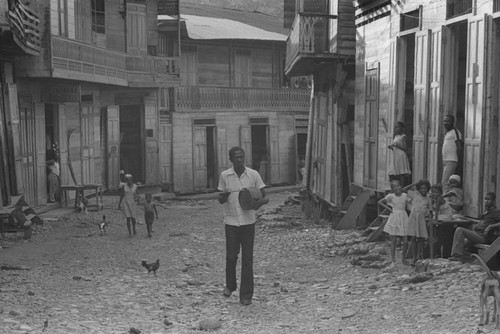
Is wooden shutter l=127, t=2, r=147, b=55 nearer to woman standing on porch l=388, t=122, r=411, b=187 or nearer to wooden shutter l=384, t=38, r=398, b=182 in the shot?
wooden shutter l=384, t=38, r=398, b=182

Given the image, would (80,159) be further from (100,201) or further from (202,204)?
(202,204)

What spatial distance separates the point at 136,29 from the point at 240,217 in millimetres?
18899

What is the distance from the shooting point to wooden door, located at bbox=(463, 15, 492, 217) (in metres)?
11.3

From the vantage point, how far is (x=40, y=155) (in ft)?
68.2

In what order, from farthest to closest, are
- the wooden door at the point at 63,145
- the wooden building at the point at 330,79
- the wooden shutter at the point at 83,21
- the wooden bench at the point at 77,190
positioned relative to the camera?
the wooden door at the point at 63,145, the wooden shutter at the point at 83,21, the wooden bench at the point at 77,190, the wooden building at the point at 330,79

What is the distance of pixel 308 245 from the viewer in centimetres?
1556

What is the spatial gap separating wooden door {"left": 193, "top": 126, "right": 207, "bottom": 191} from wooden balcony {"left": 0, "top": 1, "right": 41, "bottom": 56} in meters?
12.1

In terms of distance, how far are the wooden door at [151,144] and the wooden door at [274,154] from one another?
5.83 meters

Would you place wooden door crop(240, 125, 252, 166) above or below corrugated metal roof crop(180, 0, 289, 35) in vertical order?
below

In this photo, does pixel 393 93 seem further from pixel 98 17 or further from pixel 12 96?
pixel 98 17

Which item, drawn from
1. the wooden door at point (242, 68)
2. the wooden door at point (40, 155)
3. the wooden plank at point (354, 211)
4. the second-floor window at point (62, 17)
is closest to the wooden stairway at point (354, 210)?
the wooden plank at point (354, 211)

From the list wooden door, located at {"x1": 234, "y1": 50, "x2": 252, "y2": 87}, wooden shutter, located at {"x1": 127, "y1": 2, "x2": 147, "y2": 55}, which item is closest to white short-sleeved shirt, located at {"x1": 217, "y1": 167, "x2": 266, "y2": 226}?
wooden shutter, located at {"x1": 127, "y1": 2, "x2": 147, "y2": 55}

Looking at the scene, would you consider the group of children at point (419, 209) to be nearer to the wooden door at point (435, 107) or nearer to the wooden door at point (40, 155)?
the wooden door at point (435, 107)

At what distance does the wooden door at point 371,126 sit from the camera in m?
16.2
